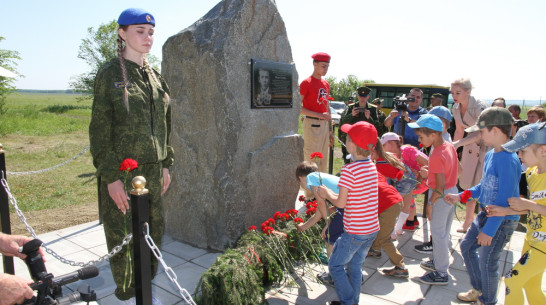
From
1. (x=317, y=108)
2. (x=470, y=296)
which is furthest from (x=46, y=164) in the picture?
(x=470, y=296)

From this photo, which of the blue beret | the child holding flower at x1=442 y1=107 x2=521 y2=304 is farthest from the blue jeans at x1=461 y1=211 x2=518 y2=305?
the blue beret

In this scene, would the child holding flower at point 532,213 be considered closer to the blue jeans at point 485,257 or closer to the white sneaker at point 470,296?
the blue jeans at point 485,257

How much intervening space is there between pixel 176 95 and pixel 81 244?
77.4 inches

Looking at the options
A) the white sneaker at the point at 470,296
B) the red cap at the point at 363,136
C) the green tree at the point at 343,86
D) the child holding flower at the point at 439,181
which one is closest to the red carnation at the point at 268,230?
the red cap at the point at 363,136

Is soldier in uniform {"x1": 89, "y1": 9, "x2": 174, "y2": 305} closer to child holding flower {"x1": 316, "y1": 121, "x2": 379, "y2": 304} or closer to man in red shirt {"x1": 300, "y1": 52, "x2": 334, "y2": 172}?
child holding flower {"x1": 316, "y1": 121, "x2": 379, "y2": 304}

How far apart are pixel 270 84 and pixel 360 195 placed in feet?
6.04

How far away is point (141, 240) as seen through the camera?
5.53 ft

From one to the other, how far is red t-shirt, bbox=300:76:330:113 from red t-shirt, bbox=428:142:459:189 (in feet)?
7.12

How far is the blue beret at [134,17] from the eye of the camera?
218 cm

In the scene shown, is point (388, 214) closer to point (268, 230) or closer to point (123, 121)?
point (268, 230)

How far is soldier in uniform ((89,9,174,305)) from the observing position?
2.14 m

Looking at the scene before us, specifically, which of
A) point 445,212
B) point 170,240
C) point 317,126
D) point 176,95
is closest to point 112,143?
point 176,95

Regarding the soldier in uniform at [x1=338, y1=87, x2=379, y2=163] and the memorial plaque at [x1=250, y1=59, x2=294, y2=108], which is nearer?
the memorial plaque at [x1=250, y1=59, x2=294, y2=108]

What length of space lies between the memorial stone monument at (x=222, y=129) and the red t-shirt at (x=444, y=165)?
156 centimetres
